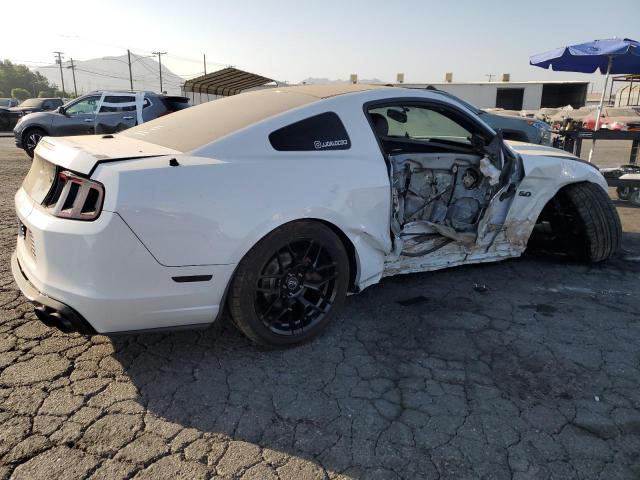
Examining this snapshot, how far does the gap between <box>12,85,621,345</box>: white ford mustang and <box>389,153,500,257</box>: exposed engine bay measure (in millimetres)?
12

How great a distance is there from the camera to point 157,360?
9.41 feet

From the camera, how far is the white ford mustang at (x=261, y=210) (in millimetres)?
2389

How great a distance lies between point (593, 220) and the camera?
14.5ft

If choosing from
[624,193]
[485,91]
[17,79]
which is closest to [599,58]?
[624,193]

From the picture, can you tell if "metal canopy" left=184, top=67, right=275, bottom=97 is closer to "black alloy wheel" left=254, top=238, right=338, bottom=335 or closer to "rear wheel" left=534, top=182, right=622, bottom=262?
"rear wheel" left=534, top=182, right=622, bottom=262

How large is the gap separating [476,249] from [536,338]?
1.06 m

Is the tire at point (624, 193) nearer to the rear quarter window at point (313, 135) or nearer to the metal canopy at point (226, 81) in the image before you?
the rear quarter window at point (313, 135)

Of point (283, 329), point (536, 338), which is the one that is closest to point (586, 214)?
point (536, 338)

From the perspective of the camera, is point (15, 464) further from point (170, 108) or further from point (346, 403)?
point (170, 108)

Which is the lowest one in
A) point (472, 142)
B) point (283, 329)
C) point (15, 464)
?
point (15, 464)

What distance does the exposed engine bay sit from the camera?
149 inches

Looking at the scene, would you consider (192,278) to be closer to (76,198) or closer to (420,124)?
(76,198)

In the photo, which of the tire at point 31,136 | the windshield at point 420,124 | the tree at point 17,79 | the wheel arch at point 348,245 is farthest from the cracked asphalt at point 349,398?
the tree at point 17,79

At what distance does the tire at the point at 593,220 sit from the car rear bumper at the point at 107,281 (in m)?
3.50
